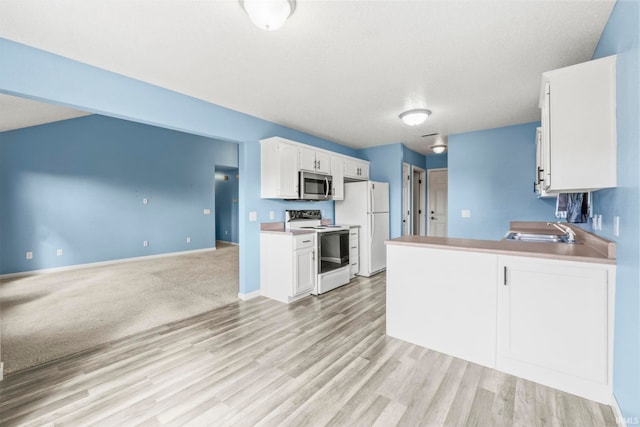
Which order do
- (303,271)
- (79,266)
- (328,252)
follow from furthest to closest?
(79,266), (328,252), (303,271)

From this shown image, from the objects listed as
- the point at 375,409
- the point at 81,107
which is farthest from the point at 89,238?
the point at 375,409

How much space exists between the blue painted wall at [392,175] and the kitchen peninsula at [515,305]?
3066 mm

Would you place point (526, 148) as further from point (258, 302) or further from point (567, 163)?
point (258, 302)

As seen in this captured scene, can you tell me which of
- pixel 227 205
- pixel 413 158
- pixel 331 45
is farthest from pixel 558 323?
pixel 227 205

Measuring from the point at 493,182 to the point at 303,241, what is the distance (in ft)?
10.6

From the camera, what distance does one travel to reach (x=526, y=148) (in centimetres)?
411

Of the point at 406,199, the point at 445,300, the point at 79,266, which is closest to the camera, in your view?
the point at 445,300

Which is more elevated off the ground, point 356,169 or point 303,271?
point 356,169

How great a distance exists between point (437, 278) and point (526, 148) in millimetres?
3196

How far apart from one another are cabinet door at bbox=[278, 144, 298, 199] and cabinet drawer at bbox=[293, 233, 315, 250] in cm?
64

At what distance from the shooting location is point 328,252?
4191mm

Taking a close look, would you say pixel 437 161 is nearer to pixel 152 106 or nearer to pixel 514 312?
pixel 514 312

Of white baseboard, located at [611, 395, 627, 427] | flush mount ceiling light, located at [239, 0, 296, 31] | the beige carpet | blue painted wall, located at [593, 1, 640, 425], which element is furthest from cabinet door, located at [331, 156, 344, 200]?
white baseboard, located at [611, 395, 627, 427]

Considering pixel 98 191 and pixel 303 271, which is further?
pixel 98 191
